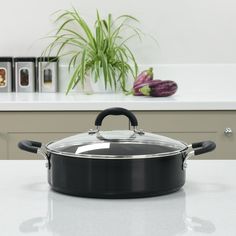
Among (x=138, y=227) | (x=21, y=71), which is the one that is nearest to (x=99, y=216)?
(x=138, y=227)

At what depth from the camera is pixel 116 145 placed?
1182mm

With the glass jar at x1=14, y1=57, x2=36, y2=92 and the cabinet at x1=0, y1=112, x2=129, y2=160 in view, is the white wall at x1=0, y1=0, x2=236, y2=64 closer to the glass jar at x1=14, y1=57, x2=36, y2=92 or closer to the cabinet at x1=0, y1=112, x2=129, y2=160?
the glass jar at x1=14, y1=57, x2=36, y2=92

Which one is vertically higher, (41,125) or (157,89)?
(157,89)

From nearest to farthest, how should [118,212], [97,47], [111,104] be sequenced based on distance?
1. [118,212]
2. [111,104]
3. [97,47]

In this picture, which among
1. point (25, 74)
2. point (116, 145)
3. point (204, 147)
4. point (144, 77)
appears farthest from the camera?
point (25, 74)

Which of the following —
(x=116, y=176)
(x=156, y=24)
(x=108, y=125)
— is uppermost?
(x=156, y=24)

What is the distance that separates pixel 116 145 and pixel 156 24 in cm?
259

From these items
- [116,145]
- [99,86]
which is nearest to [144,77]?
[99,86]

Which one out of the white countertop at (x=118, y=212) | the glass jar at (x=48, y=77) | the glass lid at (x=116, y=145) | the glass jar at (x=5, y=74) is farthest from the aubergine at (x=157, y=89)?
the glass lid at (x=116, y=145)

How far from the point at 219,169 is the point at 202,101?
1.49m

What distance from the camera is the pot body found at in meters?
1.14

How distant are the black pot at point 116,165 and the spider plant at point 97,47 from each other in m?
2.14

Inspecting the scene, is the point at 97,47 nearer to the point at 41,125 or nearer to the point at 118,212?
the point at 41,125

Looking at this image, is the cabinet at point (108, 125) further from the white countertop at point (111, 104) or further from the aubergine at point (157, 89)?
the aubergine at point (157, 89)
